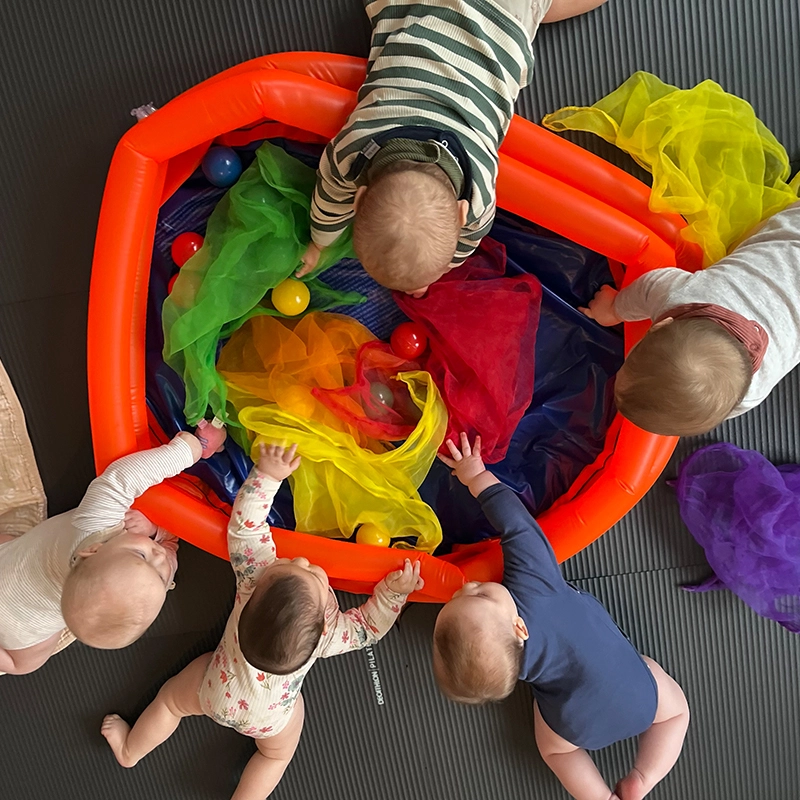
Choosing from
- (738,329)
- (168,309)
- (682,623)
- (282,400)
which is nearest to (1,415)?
(168,309)

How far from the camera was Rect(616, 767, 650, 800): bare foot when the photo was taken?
1.22 m

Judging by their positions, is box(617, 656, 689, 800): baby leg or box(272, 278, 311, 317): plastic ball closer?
box(272, 278, 311, 317): plastic ball

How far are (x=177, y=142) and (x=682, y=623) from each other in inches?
48.8

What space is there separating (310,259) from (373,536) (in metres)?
0.49

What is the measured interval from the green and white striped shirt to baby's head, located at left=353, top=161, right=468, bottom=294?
0.21 ft

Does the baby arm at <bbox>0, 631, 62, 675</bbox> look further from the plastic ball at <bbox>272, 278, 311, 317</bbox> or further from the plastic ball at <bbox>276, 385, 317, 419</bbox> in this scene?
the plastic ball at <bbox>272, 278, 311, 317</bbox>

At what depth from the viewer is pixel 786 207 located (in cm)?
104

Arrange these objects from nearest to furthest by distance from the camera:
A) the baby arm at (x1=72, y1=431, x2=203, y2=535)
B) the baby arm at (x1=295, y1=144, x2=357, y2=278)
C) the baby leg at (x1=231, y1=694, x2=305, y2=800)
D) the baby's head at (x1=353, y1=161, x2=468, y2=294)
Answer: the baby's head at (x1=353, y1=161, x2=468, y2=294) < the baby arm at (x1=295, y1=144, x2=357, y2=278) < the baby arm at (x1=72, y1=431, x2=203, y2=535) < the baby leg at (x1=231, y1=694, x2=305, y2=800)

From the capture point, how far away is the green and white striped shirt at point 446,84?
882 mm

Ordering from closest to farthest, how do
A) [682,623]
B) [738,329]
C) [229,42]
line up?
[738,329] → [229,42] → [682,623]

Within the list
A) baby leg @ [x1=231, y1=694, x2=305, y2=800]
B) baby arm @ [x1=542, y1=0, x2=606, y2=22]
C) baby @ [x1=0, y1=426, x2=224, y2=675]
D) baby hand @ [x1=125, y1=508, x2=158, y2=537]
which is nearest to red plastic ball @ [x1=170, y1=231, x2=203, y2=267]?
baby @ [x1=0, y1=426, x2=224, y2=675]

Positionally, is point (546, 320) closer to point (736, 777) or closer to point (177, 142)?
point (177, 142)

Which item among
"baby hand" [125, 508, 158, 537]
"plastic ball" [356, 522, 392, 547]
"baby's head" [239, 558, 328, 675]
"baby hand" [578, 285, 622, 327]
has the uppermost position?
"baby hand" [578, 285, 622, 327]

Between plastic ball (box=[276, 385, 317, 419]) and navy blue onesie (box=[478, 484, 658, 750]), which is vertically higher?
plastic ball (box=[276, 385, 317, 419])
